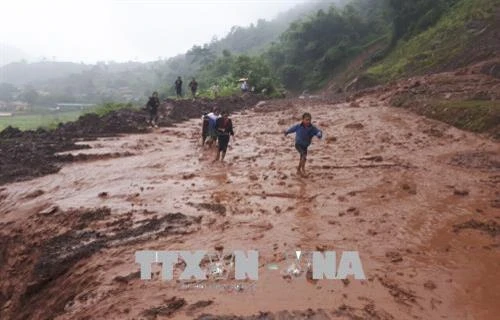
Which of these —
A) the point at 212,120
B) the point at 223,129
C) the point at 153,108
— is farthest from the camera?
the point at 153,108

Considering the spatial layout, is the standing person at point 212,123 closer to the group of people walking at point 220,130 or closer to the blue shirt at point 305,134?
the group of people walking at point 220,130

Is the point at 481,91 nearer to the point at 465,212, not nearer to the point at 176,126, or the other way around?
the point at 465,212

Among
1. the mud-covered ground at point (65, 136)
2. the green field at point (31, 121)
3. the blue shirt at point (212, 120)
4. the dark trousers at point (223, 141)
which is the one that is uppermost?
the blue shirt at point (212, 120)

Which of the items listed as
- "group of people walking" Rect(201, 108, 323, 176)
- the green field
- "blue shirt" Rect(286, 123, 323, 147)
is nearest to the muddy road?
"group of people walking" Rect(201, 108, 323, 176)

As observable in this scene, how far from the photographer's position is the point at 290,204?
7.45 metres

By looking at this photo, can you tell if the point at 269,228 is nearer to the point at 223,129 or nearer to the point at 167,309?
the point at 167,309

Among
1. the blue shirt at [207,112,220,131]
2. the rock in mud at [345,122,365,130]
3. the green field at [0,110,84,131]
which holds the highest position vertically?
the blue shirt at [207,112,220,131]

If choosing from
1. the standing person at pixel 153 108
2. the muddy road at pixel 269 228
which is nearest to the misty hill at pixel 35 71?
the standing person at pixel 153 108

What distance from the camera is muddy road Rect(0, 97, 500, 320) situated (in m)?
4.55

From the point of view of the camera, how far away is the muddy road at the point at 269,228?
14.9 feet

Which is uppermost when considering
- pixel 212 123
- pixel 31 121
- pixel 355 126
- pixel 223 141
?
pixel 212 123

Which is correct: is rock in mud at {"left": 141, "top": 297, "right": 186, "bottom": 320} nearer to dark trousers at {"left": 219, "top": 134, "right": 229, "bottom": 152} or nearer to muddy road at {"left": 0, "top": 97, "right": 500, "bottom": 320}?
muddy road at {"left": 0, "top": 97, "right": 500, "bottom": 320}

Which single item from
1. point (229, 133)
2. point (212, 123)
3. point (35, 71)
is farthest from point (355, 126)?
point (35, 71)

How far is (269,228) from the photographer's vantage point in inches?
252
